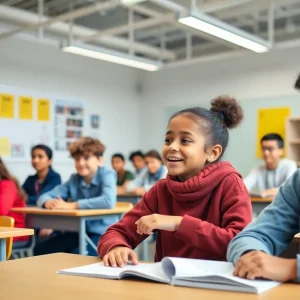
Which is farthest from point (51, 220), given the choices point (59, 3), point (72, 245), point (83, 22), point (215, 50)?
point (215, 50)

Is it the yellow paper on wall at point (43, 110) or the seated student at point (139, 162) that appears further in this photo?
the seated student at point (139, 162)

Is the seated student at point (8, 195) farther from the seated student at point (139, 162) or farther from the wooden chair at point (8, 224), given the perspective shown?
the seated student at point (139, 162)

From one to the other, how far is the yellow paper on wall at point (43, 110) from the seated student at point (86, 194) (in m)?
3.15

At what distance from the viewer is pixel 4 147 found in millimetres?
6277

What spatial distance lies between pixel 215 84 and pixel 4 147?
3.26 meters

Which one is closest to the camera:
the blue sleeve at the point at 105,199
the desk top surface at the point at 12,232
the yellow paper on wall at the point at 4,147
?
the desk top surface at the point at 12,232

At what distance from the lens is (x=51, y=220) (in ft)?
11.5

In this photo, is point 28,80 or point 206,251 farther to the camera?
point 28,80

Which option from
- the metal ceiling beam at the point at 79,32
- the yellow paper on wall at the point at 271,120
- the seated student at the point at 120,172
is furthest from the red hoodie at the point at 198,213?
the yellow paper on wall at the point at 271,120

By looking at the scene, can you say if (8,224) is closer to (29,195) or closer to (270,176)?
(29,195)

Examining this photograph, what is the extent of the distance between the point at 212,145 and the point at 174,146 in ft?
0.52

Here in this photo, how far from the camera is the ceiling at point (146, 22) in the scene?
17.7 feet

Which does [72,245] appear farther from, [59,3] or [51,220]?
[59,3]

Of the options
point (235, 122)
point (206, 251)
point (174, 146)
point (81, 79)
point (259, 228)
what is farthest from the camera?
point (81, 79)
